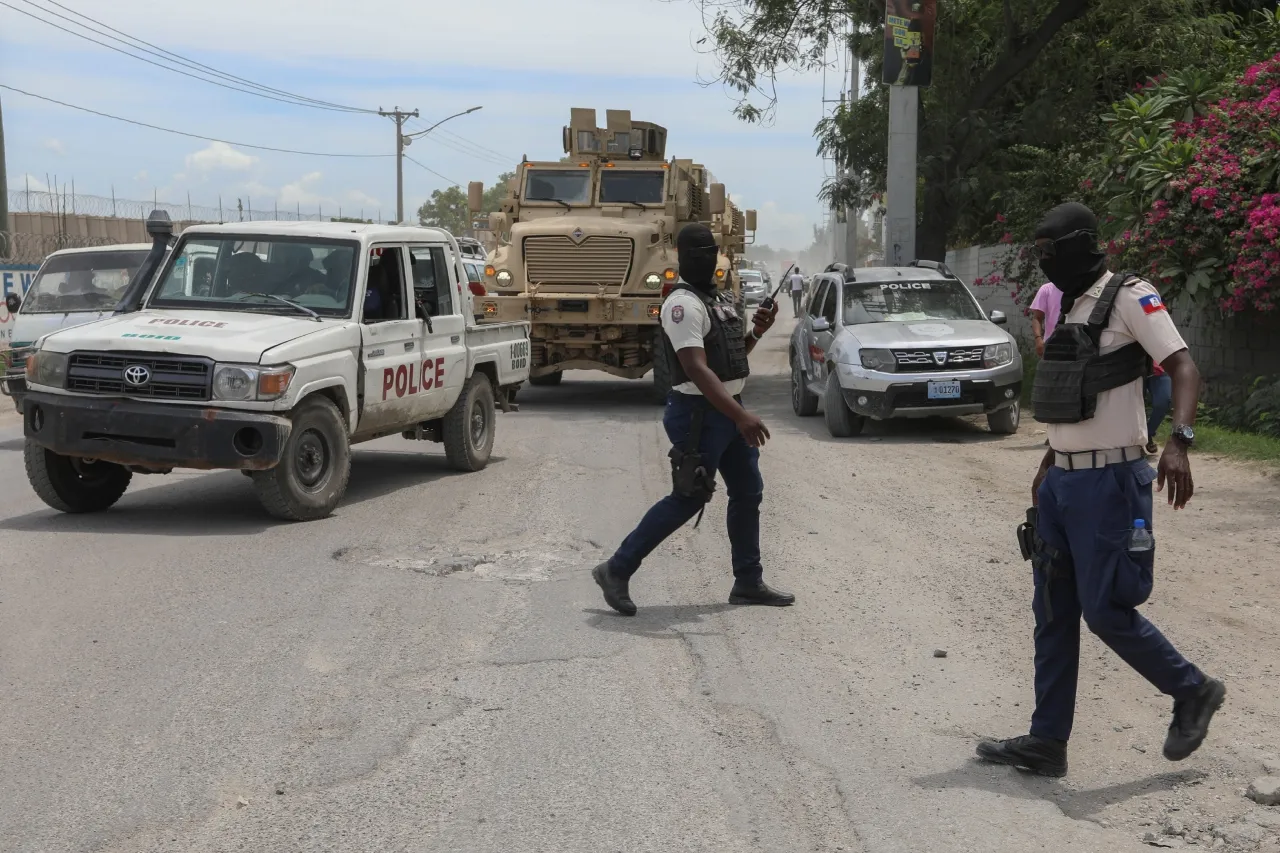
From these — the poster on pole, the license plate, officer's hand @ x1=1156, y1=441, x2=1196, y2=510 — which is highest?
the poster on pole

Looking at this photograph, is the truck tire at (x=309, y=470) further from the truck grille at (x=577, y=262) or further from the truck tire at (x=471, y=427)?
the truck grille at (x=577, y=262)

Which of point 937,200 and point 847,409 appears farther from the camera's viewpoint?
point 937,200

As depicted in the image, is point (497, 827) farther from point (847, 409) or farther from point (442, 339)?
point (847, 409)

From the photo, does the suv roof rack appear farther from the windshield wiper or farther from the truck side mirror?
the windshield wiper

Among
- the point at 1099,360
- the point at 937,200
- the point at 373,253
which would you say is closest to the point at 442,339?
the point at 373,253

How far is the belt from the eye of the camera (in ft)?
14.4

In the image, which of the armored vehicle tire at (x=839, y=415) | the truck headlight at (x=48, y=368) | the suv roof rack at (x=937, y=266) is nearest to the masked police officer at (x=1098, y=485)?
the truck headlight at (x=48, y=368)

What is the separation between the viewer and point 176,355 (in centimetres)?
848

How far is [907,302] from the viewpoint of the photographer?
48.6 ft

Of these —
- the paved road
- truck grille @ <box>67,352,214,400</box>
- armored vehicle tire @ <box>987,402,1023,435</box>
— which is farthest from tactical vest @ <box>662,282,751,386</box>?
armored vehicle tire @ <box>987,402,1023,435</box>

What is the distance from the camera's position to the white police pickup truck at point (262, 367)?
8445mm

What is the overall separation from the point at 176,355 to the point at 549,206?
10.0m

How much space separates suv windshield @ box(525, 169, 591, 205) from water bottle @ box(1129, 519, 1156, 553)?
14.3m

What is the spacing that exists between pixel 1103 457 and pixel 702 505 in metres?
2.49
